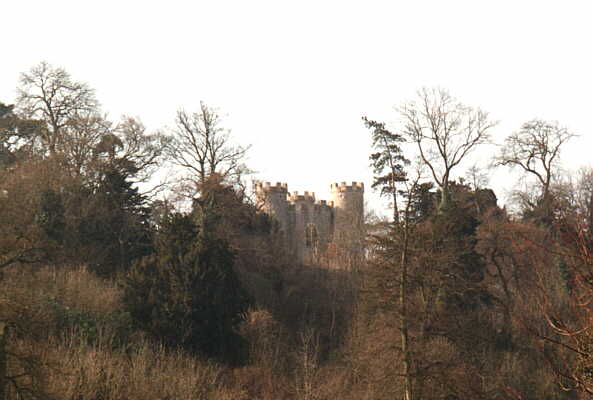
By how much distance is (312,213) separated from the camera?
46.7 m

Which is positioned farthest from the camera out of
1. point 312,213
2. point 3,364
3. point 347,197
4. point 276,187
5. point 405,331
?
point 347,197

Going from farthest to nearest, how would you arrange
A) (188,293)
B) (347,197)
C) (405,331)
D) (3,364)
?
(347,197)
(188,293)
(405,331)
(3,364)

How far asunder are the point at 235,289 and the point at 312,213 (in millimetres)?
26398

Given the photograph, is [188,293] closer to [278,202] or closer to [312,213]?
[278,202]

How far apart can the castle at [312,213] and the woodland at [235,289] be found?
228 inches

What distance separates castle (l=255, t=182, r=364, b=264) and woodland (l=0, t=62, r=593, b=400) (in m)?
5.79

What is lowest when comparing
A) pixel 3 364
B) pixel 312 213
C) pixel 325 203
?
pixel 3 364

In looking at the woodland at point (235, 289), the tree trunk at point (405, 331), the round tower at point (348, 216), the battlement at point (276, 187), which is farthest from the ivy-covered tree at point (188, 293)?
the battlement at point (276, 187)

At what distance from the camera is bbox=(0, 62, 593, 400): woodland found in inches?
478

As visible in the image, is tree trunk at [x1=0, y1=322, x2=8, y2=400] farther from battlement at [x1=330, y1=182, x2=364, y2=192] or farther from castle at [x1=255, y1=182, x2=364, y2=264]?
battlement at [x1=330, y1=182, x2=364, y2=192]

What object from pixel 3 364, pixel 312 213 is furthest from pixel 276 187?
pixel 3 364

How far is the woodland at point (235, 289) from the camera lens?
12133 millimetres

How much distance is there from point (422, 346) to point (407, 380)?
45.6 inches

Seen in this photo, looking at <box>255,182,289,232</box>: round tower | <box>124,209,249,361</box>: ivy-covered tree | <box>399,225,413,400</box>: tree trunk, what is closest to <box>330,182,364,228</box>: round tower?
<box>255,182,289,232</box>: round tower
